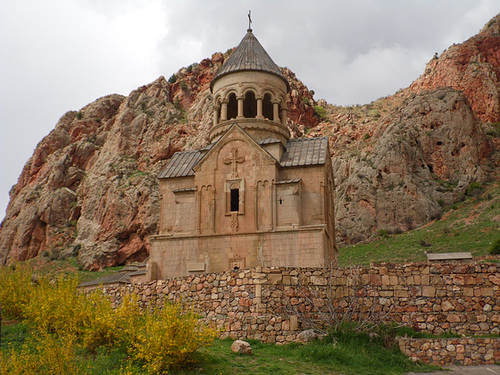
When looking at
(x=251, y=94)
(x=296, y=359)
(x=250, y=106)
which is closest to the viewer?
(x=296, y=359)

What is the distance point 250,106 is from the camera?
19734 millimetres

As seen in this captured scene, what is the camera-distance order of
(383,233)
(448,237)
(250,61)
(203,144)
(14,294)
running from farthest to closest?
(203,144)
(383,233)
(448,237)
(250,61)
(14,294)

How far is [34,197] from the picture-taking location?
4612 centimetres

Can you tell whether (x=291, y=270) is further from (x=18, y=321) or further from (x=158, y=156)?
(x=158, y=156)

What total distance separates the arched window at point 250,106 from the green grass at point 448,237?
8.88m

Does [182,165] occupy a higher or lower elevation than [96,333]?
higher

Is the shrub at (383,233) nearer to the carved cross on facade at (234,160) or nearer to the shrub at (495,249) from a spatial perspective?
the shrub at (495,249)

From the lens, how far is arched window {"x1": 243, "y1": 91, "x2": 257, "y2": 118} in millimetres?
19219

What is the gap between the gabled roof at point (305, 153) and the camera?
628 inches

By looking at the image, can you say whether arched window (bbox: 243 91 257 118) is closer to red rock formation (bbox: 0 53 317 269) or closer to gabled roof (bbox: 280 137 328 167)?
gabled roof (bbox: 280 137 328 167)

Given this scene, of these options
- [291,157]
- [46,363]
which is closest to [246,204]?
[291,157]

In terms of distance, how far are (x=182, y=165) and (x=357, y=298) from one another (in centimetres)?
961

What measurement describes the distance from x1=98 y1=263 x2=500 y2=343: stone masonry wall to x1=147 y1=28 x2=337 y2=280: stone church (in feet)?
14.3

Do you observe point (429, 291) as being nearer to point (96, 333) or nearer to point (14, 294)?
point (96, 333)
